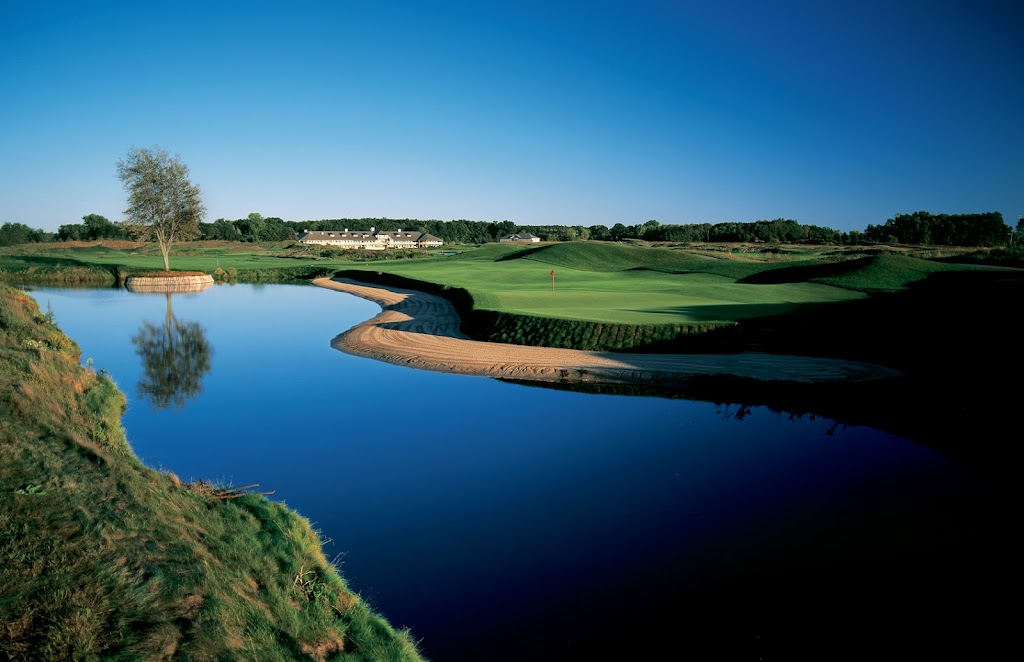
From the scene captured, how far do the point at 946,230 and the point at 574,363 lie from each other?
7461 centimetres

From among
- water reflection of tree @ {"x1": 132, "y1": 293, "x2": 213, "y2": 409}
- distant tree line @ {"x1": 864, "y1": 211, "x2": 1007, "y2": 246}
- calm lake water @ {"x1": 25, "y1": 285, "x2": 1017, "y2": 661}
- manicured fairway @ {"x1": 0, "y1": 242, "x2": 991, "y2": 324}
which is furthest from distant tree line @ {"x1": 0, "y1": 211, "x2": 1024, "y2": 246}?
calm lake water @ {"x1": 25, "y1": 285, "x2": 1017, "y2": 661}

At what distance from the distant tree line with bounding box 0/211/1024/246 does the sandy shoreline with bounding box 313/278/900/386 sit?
45.5m

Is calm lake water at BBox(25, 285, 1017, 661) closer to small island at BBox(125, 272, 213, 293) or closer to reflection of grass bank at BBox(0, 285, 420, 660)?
reflection of grass bank at BBox(0, 285, 420, 660)

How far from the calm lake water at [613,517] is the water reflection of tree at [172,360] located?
1.48ft

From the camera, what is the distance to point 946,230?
73.2 m

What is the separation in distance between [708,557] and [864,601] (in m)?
1.92

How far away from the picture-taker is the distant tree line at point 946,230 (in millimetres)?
68062

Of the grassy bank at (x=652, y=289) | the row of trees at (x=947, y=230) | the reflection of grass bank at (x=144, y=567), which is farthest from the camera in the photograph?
the row of trees at (x=947, y=230)

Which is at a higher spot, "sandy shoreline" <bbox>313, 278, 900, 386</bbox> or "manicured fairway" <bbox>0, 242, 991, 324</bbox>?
"manicured fairway" <bbox>0, 242, 991, 324</bbox>

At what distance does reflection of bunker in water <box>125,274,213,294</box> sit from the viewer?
5022 cm

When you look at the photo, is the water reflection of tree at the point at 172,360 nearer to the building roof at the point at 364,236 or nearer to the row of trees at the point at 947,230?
the row of trees at the point at 947,230

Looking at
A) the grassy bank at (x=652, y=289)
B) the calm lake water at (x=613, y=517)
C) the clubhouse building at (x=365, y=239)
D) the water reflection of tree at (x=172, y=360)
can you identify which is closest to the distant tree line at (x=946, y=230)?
the grassy bank at (x=652, y=289)

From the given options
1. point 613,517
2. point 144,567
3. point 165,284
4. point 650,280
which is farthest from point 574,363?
point 165,284

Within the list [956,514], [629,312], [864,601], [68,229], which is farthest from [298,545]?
[68,229]
